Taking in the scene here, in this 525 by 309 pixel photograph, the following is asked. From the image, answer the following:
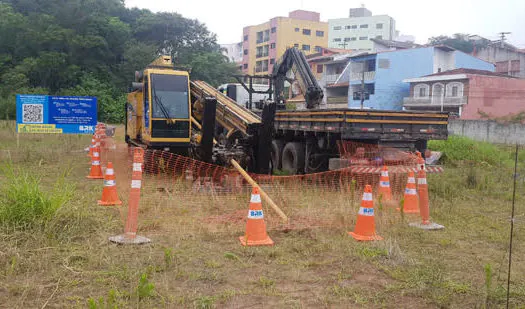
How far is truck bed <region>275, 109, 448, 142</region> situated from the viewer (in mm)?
9203

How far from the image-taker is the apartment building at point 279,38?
69500 mm

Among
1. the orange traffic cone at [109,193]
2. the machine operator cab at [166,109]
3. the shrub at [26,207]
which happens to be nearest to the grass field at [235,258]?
the shrub at [26,207]

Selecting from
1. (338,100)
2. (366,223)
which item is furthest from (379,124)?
(338,100)

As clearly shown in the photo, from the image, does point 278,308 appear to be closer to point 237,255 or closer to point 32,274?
point 237,255

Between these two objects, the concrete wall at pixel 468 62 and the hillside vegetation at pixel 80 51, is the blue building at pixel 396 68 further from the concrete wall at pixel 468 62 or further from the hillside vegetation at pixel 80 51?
the hillside vegetation at pixel 80 51

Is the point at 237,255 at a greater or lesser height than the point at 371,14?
lesser

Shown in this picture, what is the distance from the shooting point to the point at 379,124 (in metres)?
9.41

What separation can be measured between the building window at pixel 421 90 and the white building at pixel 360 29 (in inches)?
1732

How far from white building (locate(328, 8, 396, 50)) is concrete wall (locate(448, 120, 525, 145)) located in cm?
5919

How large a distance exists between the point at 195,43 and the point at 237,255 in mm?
48266

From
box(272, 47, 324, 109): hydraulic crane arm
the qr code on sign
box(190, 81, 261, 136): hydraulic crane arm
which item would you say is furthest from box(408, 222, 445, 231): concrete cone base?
the qr code on sign

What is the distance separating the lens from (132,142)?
44.3 ft

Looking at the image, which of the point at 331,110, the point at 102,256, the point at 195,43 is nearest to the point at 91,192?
the point at 102,256

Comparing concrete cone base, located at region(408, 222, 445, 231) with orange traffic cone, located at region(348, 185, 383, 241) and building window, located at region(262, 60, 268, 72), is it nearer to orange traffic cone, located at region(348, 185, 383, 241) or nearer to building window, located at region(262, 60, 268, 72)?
orange traffic cone, located at region(348, 185, 383, 241)
